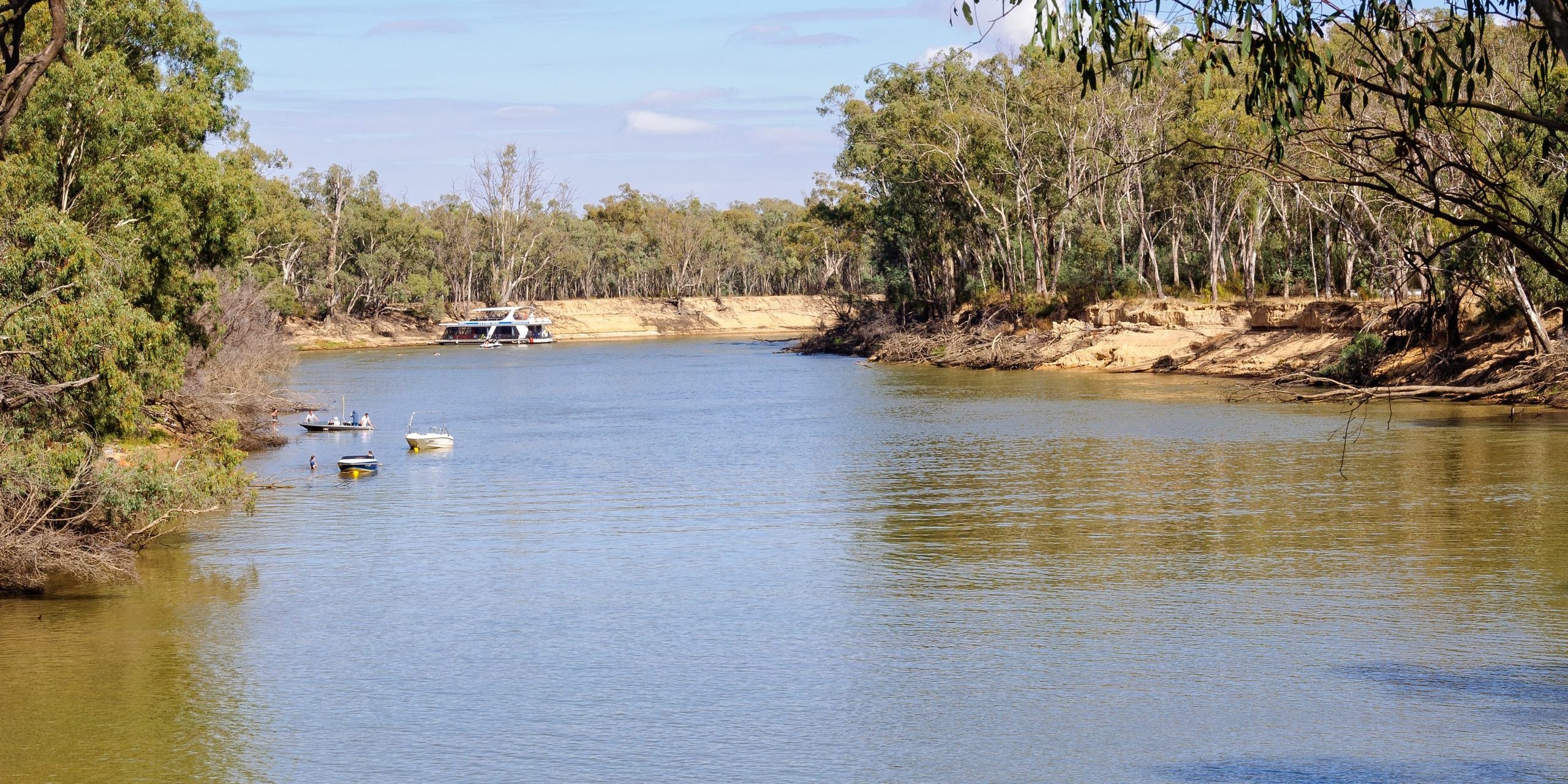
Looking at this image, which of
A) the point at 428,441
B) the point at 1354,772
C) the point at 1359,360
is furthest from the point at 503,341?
the point at 1354,772

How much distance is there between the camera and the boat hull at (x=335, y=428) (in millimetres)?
42500

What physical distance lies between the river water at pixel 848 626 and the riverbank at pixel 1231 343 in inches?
310

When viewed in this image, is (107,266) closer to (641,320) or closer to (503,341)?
(503,341)

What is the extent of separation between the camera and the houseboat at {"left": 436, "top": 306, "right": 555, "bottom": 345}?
11450 centimetres

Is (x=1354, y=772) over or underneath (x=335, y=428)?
underneath

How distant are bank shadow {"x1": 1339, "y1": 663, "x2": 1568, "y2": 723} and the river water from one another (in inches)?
1.9

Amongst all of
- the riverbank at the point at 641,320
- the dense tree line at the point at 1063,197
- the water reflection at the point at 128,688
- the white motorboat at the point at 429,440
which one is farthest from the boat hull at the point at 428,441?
the riverbank at the point at 641,320

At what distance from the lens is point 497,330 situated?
4624 inches

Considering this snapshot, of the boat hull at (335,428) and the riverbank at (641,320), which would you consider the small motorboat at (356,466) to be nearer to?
the boat hull at (335,428)

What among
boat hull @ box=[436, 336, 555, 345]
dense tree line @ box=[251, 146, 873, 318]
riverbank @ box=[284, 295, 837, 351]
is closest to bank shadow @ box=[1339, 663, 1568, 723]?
dense tree line @ box=[251, 146, 873, 318]

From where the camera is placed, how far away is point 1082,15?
7.90 meters

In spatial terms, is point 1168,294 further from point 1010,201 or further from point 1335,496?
point 1335,496

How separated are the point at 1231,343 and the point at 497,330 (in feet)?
237

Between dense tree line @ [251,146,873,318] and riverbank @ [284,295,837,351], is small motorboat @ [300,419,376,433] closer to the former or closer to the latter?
dense tree line @ [251,146,873,318]
